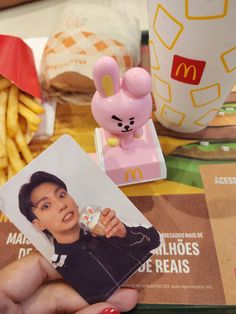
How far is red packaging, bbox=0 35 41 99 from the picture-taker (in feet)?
2.57

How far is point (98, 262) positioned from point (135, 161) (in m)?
0.22

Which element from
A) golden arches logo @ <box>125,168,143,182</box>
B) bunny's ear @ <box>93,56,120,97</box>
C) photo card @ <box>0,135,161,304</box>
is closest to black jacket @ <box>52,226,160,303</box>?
photo card @ <box>0,135,161,304</box>

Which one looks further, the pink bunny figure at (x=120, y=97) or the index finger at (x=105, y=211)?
the index finger at (x=105, y=211)

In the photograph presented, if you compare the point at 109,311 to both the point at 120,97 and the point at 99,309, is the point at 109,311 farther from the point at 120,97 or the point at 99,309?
the point at 120,97

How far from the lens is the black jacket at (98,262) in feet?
1.88

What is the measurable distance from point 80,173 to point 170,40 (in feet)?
0.99

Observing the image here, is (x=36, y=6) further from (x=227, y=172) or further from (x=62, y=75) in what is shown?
(x=227, y=172)

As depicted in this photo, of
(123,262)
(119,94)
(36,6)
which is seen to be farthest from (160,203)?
(36,6)

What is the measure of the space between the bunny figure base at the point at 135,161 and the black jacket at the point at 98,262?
148mm

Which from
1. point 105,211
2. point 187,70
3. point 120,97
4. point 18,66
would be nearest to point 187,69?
point 187,70

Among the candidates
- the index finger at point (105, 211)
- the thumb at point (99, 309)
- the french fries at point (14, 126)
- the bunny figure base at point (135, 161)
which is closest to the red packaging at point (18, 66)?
the french fries at point (14, 126)

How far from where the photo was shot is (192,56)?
57 centimetres

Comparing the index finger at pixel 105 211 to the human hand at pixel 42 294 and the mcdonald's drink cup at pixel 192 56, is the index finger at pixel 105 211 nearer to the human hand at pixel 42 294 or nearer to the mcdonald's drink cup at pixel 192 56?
the human hand at pixel 42 294

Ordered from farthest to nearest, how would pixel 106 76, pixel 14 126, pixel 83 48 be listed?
1. pixel 83 48
2. pixel 14 126
3. pixel 106 76
